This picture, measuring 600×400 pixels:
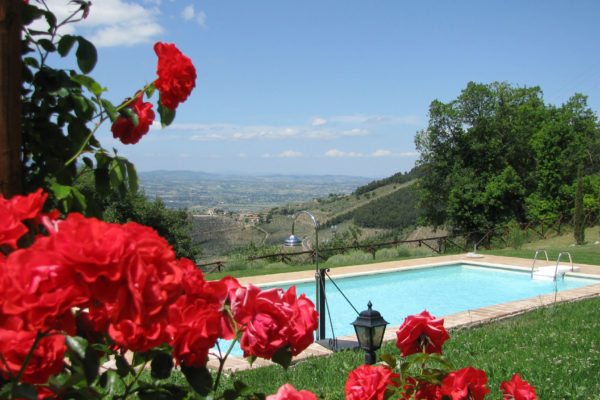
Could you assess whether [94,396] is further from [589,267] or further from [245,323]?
[589,267]

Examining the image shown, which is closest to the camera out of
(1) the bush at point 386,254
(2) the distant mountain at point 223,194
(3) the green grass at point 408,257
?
(3) the green grass at point 408,257

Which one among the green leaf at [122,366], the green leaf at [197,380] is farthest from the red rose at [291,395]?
the green leaf at [122,366]

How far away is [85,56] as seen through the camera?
4.78 feet

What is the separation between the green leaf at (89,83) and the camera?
1.39m

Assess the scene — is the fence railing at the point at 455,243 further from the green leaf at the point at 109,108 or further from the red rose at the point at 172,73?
the red rose at the point at 172,73

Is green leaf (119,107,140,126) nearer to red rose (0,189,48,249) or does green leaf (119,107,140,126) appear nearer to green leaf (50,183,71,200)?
green leaf (50,183,71,200)

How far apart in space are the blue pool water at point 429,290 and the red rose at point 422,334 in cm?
758

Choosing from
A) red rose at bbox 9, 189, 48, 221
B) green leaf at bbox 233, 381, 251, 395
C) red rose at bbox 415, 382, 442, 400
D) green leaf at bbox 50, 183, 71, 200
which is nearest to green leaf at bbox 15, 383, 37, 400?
red rose at bbox 9, 189, 48, 221

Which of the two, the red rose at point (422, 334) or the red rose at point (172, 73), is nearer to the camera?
the red rose at point (172, 73)

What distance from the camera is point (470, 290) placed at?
11188mm

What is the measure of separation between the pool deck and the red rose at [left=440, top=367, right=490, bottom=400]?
3420 mm

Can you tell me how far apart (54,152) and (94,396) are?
0.81 m

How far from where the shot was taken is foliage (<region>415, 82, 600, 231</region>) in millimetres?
23641

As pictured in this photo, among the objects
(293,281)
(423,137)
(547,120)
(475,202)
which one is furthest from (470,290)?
(547,120)
